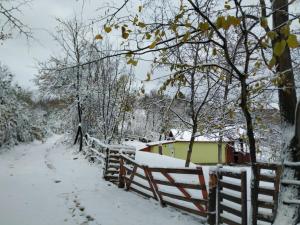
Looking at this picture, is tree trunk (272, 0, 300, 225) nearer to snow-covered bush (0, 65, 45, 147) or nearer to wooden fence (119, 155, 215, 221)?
wooden fence (119, 155, 215, 221)

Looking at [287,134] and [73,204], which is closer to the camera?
[287,134]

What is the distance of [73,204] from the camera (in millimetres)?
10641

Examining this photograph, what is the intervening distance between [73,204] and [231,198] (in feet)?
16.1

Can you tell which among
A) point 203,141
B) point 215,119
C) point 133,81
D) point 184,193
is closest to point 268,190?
point 184,193

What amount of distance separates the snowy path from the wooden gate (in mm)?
828

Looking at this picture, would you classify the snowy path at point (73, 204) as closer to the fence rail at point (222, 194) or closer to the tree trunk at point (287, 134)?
the fence rail at point (222, 194)

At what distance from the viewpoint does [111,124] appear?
24.3 m

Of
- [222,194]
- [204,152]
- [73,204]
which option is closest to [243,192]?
[222,194]

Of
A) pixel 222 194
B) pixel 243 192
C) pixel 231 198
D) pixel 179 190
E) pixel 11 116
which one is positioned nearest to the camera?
pixel 243 192

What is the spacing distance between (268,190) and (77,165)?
1388 centimetres

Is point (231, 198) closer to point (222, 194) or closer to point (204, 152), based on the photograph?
point (222, 194)

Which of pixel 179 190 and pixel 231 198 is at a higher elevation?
pixel 231 198

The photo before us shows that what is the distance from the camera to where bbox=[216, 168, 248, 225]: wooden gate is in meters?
7.30

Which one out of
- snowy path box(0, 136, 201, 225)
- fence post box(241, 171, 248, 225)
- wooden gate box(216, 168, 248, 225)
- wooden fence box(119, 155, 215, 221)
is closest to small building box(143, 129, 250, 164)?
snowy path box(0, 136, 201, 225)
